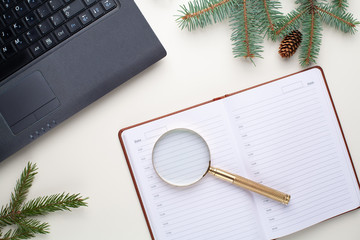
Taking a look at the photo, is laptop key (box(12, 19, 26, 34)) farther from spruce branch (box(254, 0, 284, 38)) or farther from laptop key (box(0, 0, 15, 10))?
spruce branch (box(254, 0, 284, 38))

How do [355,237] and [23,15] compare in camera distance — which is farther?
[355,237]

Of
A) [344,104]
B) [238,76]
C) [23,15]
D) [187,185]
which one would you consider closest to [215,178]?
[187,185]

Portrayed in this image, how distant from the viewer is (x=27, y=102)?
0.64 meters

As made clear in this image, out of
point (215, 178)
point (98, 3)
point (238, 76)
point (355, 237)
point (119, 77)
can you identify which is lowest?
point (355, 237)

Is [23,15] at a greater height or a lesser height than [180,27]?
greater

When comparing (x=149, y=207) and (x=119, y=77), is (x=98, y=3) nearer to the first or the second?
(x=119, y=77)

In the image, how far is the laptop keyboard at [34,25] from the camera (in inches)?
23.8

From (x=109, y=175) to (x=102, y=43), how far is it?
27cm

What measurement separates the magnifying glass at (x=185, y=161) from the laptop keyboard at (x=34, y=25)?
0.90 ft

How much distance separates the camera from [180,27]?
0.70m

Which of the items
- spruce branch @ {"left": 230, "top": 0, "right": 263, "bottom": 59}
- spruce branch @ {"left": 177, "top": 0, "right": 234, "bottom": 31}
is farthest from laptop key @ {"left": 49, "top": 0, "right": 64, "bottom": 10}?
spruce branch @ {"left": 230, "top": 0, "right": 263, "bottom": 59}

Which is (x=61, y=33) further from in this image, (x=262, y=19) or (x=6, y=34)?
(x=262, y=19)

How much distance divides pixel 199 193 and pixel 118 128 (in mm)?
215

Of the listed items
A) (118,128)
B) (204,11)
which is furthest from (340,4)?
(118,128)
